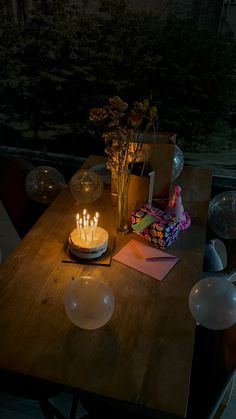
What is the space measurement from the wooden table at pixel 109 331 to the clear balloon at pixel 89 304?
0.06m

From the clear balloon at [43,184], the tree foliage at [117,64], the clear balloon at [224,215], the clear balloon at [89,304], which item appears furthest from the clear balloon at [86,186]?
the tree foliage at [117,64]

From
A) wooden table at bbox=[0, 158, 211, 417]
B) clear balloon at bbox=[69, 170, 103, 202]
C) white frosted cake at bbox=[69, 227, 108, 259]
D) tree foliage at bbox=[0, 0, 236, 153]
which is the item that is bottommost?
wooden table at bbox=[0, 158, 211, 417]

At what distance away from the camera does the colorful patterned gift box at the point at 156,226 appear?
1389mm

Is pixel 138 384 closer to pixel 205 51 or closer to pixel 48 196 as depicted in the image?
pixel 48 196

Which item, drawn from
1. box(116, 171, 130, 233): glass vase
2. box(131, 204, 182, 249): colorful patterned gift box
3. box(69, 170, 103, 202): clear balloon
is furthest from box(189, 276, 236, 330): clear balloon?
box(69, 170, 103, 202): clear balloon

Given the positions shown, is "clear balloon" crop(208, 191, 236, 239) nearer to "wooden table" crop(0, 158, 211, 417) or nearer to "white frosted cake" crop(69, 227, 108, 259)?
"wooden table" crop(0, 158, 211, 417)

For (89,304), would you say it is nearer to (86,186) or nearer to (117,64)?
(86,186)

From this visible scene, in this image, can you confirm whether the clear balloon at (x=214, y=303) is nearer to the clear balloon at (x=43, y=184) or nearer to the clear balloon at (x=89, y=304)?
the clear balloon at (x=89, y=304)

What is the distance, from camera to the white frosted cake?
128 centimetres

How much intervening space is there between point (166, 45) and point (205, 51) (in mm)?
306

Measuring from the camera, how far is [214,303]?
3.18 feet

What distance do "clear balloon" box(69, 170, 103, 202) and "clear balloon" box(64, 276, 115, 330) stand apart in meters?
0.74

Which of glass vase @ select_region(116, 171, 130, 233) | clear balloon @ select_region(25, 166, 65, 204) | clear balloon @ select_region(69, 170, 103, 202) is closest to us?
glass vase @ select_region(116, 171, 130, 233)

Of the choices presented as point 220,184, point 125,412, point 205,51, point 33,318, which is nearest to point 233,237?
point 125,412
